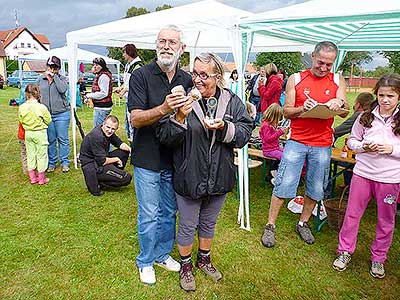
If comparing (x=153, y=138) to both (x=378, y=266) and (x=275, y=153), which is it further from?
(x=275, y=153)

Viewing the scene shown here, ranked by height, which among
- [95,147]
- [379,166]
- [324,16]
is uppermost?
[324,16]

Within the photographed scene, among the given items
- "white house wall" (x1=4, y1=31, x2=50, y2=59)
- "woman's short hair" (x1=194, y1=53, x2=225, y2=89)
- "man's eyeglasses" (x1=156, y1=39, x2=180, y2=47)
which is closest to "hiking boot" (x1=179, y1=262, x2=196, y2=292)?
"woman's short hair" (x1=194, y1=53, x2=225, y2=89)

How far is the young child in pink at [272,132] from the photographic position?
4773 mm

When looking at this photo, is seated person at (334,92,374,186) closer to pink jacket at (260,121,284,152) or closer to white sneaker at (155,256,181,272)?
pink jacket at (260,121,284,152)

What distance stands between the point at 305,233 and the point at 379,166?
1148 millimetres

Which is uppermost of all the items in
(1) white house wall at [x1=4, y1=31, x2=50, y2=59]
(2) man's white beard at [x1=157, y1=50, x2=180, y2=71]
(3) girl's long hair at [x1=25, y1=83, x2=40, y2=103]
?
(1) white house wall at [x1=4, y1=31, x2=50, y2=59]

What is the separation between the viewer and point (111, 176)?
4930mm

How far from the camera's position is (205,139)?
8.03 ft

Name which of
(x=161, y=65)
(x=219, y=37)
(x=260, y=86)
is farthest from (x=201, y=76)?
(x=219, y=37)

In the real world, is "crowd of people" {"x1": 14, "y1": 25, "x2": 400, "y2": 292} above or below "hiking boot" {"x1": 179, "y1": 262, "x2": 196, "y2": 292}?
above

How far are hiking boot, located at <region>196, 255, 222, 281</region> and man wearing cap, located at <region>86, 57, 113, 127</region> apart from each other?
3.70 m

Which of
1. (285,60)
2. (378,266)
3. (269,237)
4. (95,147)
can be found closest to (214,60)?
(269,237)

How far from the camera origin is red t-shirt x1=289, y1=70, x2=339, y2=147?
321 cm

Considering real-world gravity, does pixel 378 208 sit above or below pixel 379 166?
below
